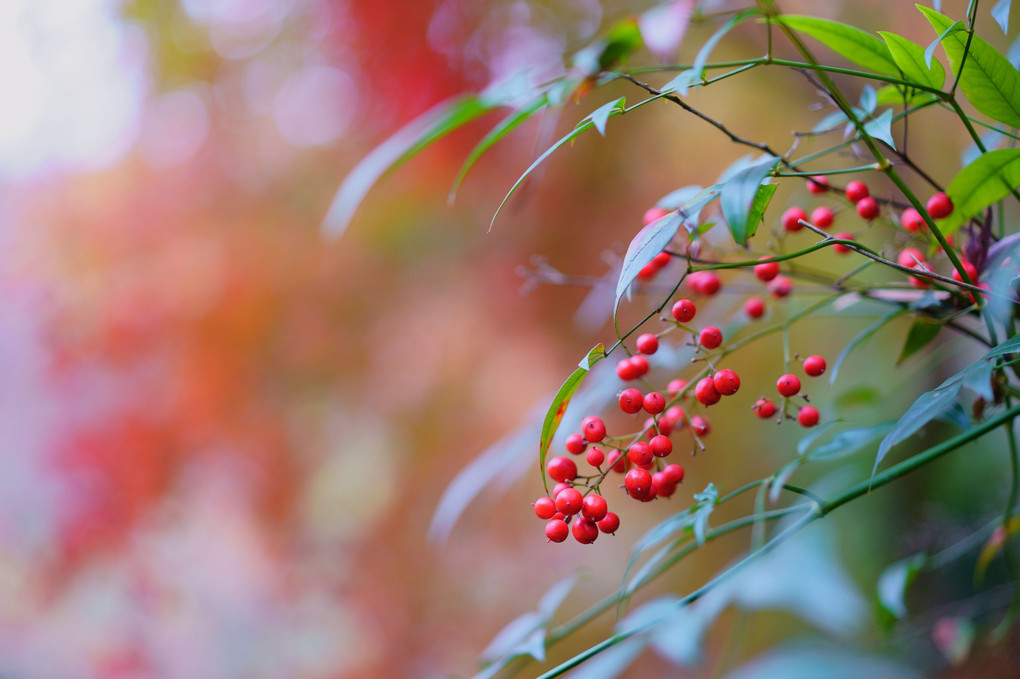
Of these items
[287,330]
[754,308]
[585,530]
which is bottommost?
[585,530]

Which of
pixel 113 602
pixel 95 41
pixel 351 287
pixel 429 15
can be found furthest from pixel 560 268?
pixel 113 602

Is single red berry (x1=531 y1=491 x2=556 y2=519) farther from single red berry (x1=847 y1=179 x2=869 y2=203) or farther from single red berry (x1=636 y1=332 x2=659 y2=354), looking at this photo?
single red berry (x1=847 y1=179 x2=869 y2=203)

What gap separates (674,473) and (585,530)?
5cm

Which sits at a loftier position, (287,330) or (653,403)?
(287,330)

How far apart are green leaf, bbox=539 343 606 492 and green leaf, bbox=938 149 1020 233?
0.61ft

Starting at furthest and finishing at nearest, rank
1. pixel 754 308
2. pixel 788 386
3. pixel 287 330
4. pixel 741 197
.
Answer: pixel 287 330 → pixel 754 308 → pixel 788 386 → pixel 741 197

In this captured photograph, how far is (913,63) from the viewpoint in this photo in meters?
0.30

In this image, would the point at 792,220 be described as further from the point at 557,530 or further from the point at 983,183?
the point at 557,530

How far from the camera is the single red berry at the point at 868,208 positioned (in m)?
0.36

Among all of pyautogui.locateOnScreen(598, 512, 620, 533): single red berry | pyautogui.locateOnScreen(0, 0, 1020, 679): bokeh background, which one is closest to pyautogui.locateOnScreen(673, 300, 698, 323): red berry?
pyautogui.locateOnScreen(598, 512, 620, 533): single red berry

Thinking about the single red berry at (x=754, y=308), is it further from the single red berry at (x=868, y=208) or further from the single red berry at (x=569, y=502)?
the single red berry at (x=569, y=502)

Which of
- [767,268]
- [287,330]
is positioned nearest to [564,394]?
[767,268]

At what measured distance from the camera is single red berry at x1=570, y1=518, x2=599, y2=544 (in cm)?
31

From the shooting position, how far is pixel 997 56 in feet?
0.94
